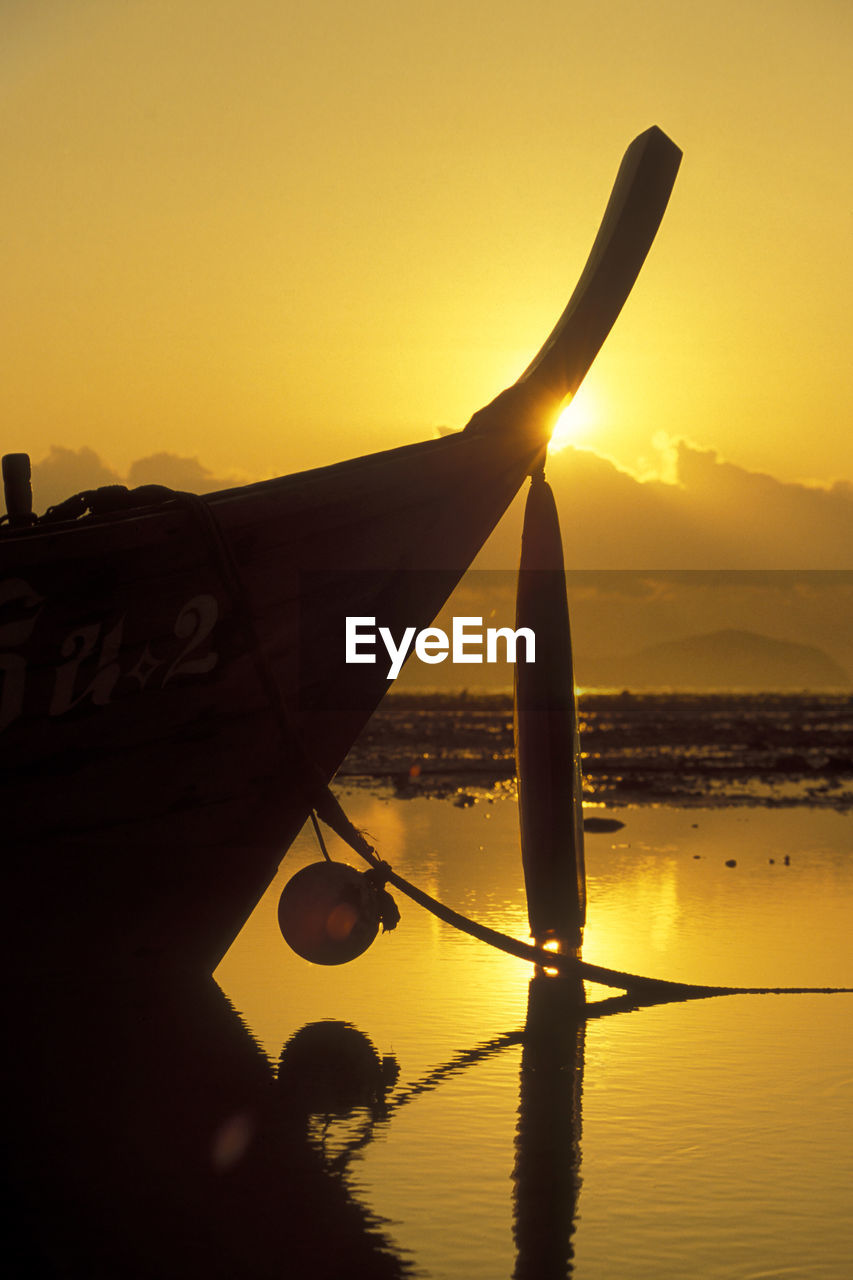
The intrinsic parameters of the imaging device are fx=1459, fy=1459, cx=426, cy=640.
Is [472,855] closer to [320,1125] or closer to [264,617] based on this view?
[264,617]

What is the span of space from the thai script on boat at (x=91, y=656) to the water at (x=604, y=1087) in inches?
80.1

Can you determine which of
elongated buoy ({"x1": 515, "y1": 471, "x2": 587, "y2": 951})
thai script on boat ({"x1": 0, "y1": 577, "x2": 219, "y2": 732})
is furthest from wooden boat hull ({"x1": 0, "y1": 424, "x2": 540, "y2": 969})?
elongated buoy ({"x1": 515, "y1": 471, "x2": 587, "y2": 951})

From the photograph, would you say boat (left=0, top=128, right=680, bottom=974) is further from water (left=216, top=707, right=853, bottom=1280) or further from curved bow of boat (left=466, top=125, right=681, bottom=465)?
water (left=216, top=707, right=853, bottom=1280)

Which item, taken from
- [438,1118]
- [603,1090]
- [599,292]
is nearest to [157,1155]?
[438,1118]

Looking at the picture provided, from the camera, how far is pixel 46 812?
25.0 ft

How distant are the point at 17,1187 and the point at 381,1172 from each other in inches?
53.4

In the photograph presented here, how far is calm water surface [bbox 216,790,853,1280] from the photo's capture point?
15.9 ft

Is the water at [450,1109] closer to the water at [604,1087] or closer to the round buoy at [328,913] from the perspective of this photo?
the water at [604,1087]

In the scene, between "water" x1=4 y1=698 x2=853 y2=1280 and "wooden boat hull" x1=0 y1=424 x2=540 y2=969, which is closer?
"water" x1=4 y1=698 x2=853 y2=1280

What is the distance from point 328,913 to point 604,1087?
5.77 feet

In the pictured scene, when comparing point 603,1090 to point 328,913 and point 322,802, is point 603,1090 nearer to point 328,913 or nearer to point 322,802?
point 328,913

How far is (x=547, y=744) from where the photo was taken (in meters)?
10.2

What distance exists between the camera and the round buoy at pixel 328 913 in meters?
7.77

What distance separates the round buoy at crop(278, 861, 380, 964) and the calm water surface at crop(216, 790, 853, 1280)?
50 cm
